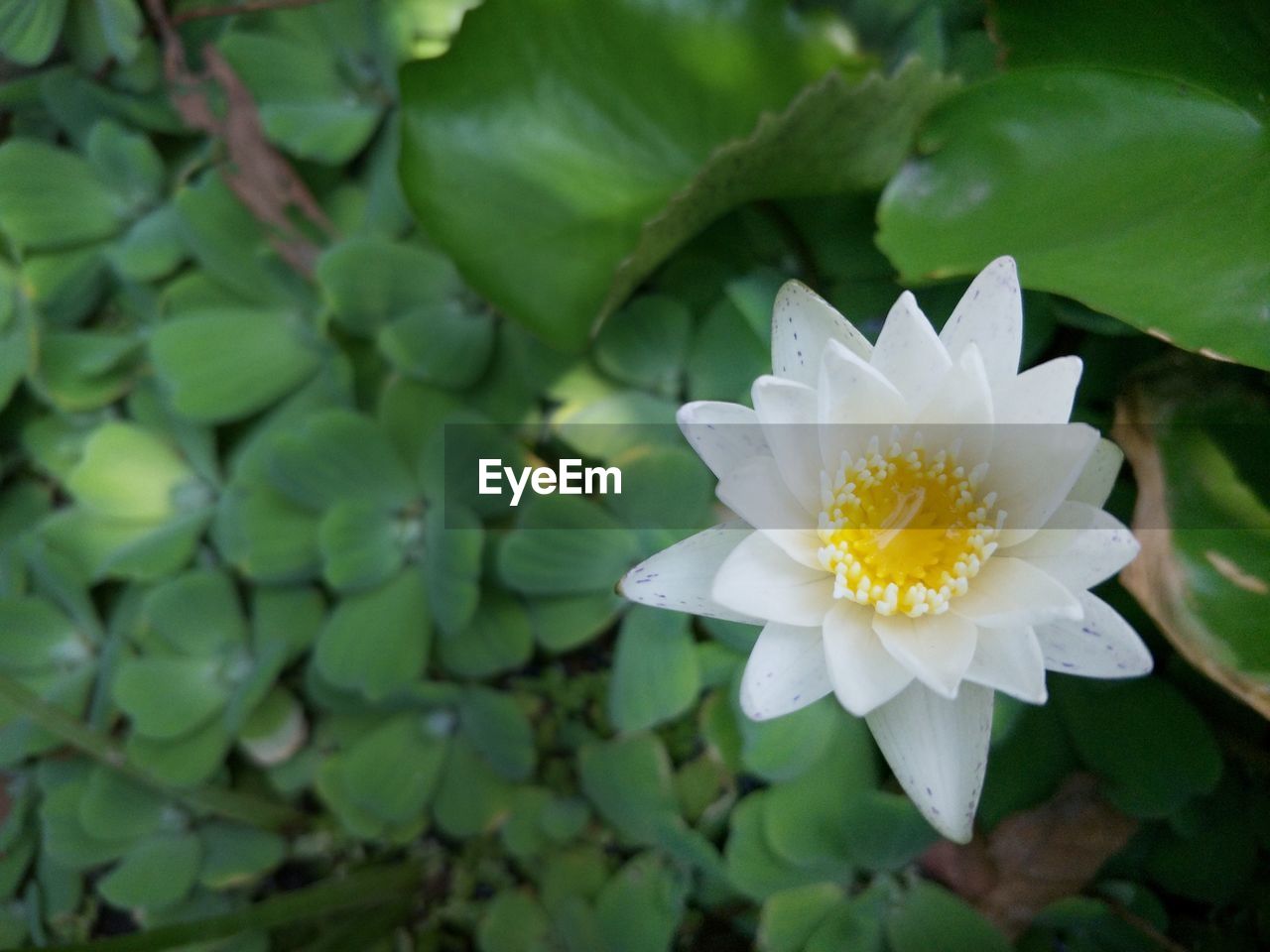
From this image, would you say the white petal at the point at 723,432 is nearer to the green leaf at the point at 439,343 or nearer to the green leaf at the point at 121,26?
the green leaf at the point at 439,343

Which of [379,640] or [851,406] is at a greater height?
[851,406]

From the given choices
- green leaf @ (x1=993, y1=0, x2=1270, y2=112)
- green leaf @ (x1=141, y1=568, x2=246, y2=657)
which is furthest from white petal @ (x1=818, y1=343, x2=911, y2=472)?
green leaf @ (x1=141, y1=568, x2=246, y2=657)

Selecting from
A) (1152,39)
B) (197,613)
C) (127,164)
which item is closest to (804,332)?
(1152,39)

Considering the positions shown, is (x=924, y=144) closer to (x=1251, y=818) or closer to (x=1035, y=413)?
(x=1035, y=413)

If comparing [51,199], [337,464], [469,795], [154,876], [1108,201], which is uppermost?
[1108,201]

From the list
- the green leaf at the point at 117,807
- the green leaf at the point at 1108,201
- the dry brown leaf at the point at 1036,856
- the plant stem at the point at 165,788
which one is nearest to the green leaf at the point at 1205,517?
the green leaf at the point at 1108,201

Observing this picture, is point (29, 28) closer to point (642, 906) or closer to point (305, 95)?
point (305, 95)

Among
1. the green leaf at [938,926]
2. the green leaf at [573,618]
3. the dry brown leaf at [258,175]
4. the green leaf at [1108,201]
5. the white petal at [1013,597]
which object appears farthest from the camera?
the dry brown leaf at [258,175]
